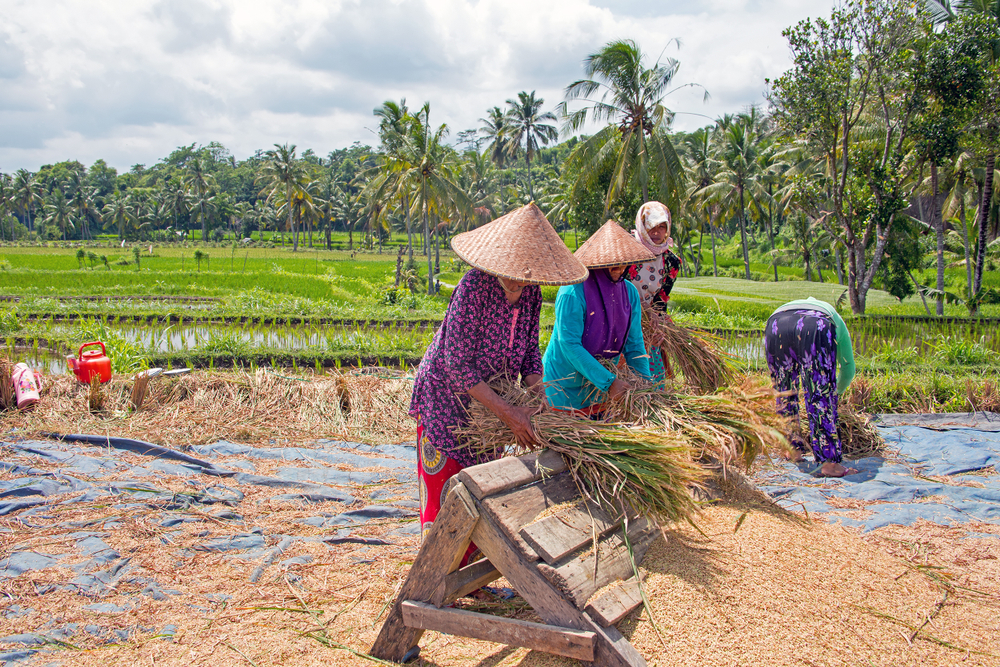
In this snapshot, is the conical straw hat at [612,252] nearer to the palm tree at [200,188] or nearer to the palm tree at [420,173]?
the palm tree at [420,173]

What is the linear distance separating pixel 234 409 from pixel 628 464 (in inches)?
160

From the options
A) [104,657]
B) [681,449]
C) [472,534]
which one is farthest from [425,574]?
[104,657]

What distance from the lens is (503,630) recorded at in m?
1.54

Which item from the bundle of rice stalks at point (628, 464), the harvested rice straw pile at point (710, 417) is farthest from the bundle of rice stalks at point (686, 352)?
the bundle of rice stalks at point (628, 464)

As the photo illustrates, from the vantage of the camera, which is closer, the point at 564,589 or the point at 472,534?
the point at 564,589

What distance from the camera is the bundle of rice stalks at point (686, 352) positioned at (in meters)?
2.92

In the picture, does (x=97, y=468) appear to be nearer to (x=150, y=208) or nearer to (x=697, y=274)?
(x=697, y=274)

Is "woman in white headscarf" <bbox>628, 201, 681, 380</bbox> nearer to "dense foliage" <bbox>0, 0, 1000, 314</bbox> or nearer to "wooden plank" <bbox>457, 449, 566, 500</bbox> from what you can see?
"wooden plank" <bbox>457, 449, 566, 500</bbox>

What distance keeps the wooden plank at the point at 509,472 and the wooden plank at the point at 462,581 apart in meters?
0.29

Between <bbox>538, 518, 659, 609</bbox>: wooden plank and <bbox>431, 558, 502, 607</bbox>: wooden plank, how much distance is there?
34 centimetres

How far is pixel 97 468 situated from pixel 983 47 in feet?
41.8

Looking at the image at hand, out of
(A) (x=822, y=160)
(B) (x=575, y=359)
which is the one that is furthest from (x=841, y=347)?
(A) (x=822, y=160)

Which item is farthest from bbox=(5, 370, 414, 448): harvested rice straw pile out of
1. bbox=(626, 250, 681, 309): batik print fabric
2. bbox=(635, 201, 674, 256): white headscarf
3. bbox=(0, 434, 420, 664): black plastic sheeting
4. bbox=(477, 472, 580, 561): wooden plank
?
bbox=(477, 472, 580, 561): wooden plank

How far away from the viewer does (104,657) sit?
1.81 m
